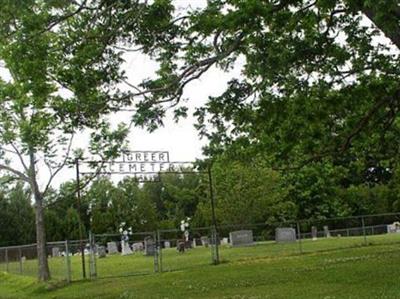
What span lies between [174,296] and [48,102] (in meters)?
5.86

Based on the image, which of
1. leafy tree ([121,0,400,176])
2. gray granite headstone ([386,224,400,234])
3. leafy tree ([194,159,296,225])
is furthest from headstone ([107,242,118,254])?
leafy tree ([121,0,400,176])

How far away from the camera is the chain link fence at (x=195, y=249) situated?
29.7 meters

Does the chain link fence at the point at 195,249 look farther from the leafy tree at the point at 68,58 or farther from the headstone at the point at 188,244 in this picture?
the leafy tree at the point at 68,58

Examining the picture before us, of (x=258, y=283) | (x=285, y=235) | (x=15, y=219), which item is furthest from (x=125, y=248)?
(x=258, y=283)

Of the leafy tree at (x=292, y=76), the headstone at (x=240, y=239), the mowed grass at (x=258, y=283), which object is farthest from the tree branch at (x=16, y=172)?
the headstone at (x=240, y=239)

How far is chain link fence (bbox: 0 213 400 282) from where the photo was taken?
97.6 feet

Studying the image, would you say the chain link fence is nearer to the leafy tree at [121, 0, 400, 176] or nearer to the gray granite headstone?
the gray granite headstone

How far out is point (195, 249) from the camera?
157 feet

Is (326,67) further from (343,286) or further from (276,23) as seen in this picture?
(343,286)

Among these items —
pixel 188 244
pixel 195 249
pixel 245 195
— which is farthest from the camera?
pixel 245 195

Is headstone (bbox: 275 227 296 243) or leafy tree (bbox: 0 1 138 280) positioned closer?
leafy tree (bbox: 0 1 138 280)

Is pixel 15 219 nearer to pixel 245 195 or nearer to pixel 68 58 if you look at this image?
pixel 245 195

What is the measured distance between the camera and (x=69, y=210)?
3066 inches

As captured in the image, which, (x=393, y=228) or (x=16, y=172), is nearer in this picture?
(x=16, y=172)
